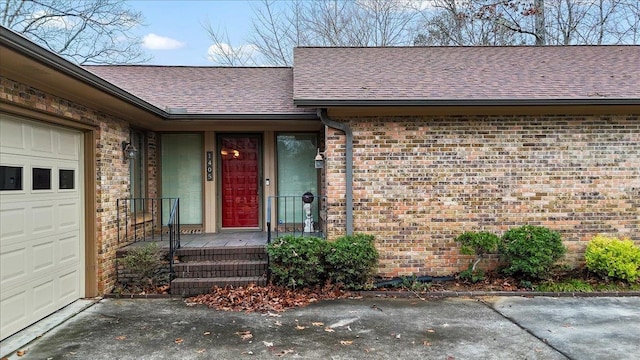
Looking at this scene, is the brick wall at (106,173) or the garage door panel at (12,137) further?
the brick wall at (106,173)

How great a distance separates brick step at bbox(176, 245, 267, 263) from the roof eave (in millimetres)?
2286

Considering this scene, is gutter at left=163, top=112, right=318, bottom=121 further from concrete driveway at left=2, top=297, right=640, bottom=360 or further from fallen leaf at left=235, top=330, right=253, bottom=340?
fallen leaf at left=235, top=330, right=253, bottom=340

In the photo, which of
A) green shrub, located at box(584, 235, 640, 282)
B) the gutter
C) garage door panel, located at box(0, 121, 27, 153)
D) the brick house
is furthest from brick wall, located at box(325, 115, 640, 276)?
garage door panel, located at box(0, 121, 27, 153)

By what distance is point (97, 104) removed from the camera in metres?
5.61

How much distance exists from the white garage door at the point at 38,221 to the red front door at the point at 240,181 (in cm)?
318

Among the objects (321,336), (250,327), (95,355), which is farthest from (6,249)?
(321,336)

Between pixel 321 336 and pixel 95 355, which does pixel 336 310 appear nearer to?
pixel 321 336

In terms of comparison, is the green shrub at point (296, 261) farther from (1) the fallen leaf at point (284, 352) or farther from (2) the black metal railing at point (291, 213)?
(2) the black metal railing at point (291, 213)

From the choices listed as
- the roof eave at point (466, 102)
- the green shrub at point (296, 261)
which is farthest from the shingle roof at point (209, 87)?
the green shrub at point (296, 261)

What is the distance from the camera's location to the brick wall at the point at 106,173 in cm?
519

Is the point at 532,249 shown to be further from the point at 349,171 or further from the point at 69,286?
the point at 69,286

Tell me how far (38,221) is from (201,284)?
7.00 ft

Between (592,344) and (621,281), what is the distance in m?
2.67

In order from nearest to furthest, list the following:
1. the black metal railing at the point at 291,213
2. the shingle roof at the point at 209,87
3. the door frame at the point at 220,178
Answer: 1. the shingle roof at the point at 209,87
2. the black metal railing at the point at 291,213
3. the door frame at the point at 220,178
